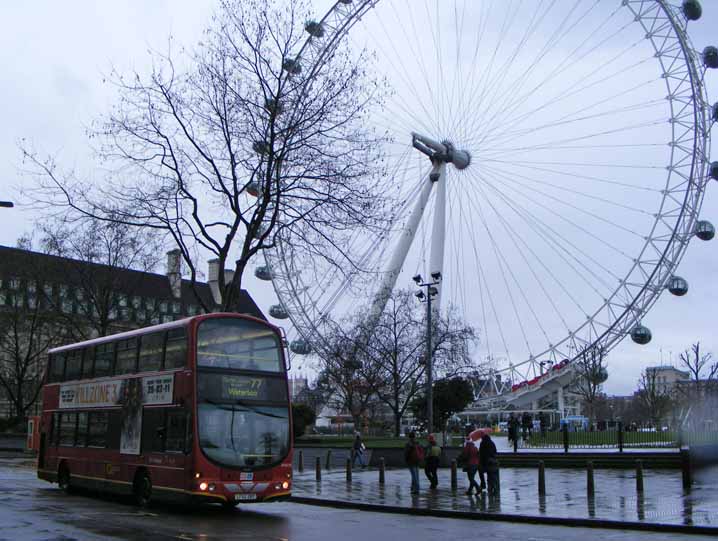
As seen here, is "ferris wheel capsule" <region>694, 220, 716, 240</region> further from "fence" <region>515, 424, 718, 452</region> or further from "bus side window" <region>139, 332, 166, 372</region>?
"bus side window" <region>139, 332, 166, 372</region>

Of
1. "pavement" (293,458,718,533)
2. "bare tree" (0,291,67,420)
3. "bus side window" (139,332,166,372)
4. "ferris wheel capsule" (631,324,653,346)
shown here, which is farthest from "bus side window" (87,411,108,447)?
"bare tree" (0,291,67,420)

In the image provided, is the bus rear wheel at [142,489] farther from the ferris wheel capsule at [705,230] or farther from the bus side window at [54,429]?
the ferris wheel capsule at [705,230]

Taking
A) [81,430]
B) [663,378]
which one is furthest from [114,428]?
[663,378]

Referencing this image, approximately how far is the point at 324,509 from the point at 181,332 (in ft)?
19.9

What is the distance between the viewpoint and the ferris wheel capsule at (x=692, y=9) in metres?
37.8

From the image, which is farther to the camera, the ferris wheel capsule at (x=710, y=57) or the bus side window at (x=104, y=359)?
the ferris wheel capsule at (x=710, y=57)

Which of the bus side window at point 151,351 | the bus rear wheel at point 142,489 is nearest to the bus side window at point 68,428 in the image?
the bus rear wheel at point 142,489

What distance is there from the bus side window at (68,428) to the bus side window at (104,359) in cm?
203

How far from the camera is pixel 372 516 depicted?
62.7ft

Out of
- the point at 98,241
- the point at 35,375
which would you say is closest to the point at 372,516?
the point at 98,241

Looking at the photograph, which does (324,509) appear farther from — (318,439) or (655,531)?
(318,439)

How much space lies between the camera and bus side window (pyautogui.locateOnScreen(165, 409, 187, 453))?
18.1 metres

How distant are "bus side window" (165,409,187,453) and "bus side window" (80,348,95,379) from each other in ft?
15.4

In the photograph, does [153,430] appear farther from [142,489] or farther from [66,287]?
[66,287]
